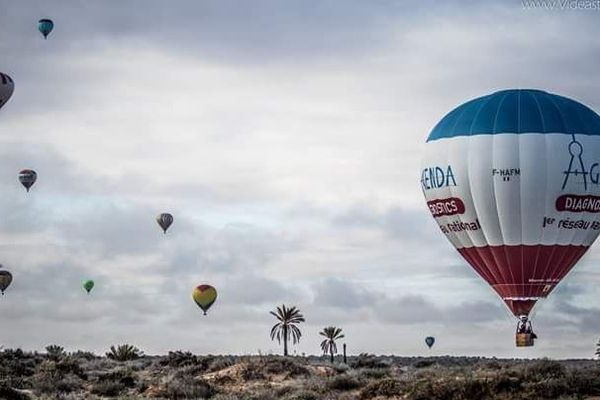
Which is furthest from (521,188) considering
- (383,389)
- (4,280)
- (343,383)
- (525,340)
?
(4,280)

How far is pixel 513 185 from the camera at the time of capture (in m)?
61.2

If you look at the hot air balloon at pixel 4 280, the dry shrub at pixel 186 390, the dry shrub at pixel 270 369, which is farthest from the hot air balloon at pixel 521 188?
the hot air balloon at pixel 4 280

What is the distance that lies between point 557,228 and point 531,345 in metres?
6.41

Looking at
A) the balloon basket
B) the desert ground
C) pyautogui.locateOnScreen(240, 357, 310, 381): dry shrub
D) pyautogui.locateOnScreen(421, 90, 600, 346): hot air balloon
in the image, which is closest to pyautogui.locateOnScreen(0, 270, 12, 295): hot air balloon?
the desert ground

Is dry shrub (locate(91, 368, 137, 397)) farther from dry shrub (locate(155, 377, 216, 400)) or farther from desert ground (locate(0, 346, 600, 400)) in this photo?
dry shrub (locate(155, 377, 216, 400))

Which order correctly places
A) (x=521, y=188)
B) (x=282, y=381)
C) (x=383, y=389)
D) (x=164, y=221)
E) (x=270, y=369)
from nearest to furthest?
1. (x=383, y=389)
2. (x=282, y=381)
3. (x=270, y=369)
4. (x=521, y=188)
5. (x=164, y=221)

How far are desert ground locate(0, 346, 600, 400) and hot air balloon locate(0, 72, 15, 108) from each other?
2187 centimetres

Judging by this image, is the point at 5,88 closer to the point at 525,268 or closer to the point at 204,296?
the point at 204,296

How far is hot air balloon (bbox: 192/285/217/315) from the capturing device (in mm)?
102562

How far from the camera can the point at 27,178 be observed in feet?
320

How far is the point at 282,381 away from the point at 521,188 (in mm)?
16701

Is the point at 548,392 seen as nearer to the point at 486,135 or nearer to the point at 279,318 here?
the point at 486,135

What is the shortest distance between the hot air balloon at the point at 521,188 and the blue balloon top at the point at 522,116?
52 millimetres

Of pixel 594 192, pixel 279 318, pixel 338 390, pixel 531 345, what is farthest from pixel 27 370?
pixel 279 318
